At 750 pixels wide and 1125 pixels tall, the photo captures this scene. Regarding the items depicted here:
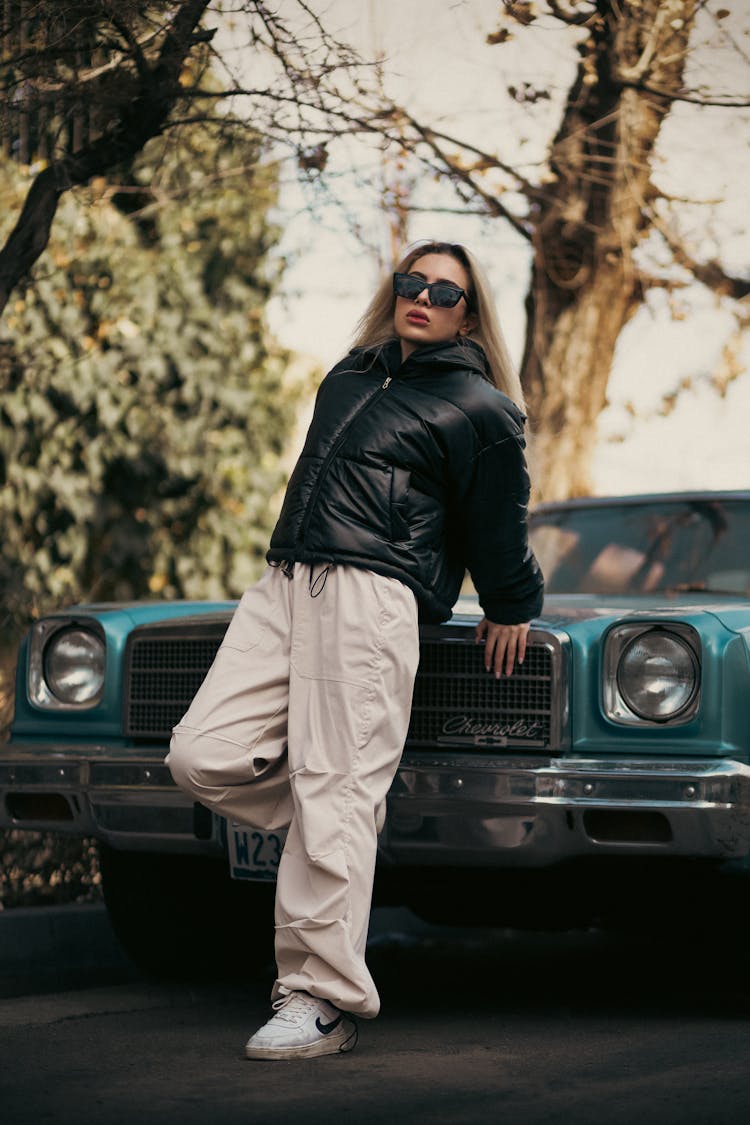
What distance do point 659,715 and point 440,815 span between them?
593 millimetres

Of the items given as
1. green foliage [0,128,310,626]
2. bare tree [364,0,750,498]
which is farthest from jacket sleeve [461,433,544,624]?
green foliage [0,128,310,626]

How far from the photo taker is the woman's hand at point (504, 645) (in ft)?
13.8

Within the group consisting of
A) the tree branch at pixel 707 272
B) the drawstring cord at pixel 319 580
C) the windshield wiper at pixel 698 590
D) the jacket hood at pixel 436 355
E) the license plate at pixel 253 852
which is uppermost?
the tree branch at pixel 707 272

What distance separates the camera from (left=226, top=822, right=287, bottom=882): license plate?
14.2 feet

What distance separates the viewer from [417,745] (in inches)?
173

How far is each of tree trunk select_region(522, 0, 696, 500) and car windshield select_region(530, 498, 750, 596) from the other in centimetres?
Result: 290

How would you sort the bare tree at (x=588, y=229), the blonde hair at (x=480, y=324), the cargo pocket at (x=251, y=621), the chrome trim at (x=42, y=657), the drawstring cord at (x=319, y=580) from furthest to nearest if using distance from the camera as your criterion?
the bare tree at (x=588, y=229), the chrome trim at (x=42, y=657), the blonde hair at (x=480, y=324), the cargo pocket at (x=251, y=621), the drawstring cord at (x=319, y=580)

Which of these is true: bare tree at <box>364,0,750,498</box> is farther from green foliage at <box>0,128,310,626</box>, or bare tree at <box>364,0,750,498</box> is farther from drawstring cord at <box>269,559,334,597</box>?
drawstring cord at <box>269,559,334,597</box>

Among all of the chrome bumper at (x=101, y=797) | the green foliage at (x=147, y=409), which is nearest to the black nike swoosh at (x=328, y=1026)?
the chrome bumper at (x=101, y=797)

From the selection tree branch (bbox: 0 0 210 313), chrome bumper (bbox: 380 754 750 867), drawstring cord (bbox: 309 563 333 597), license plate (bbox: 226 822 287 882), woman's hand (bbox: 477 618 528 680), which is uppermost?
tree branch (bbox: 0 0 210 313)

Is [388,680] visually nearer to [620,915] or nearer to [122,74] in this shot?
[620,915]

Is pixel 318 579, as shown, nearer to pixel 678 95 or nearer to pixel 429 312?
pixel 429 312

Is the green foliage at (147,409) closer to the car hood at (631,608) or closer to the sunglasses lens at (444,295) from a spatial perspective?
the car hood at (631,608)

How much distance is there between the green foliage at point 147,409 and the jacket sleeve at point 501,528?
6915 millimetres
